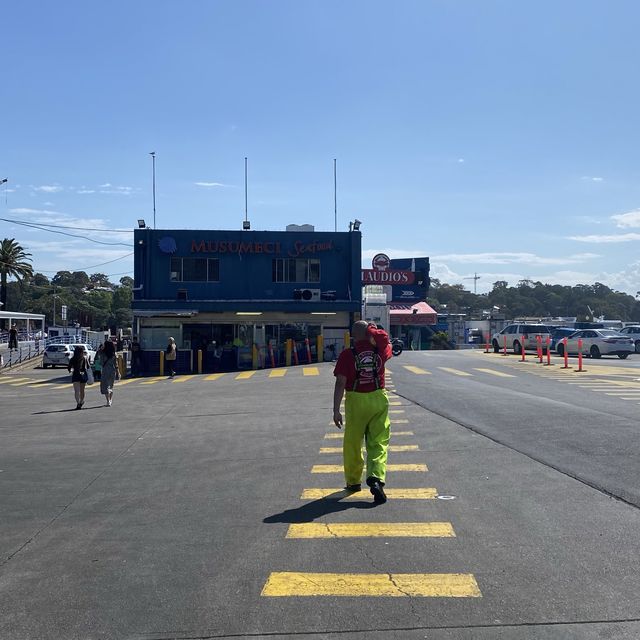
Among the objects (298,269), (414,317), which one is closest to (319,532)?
(298,269)

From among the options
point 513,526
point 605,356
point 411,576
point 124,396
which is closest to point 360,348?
point 513,526

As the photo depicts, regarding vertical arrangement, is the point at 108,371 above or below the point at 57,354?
above

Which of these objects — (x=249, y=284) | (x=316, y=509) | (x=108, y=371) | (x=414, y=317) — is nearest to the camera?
(x=316, y=509)

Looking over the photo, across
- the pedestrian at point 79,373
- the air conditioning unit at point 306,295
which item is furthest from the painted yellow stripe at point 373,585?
the air conditioning unit at point 306,295

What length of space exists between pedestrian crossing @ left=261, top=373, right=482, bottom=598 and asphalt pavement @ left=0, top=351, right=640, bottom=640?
2 centimetres

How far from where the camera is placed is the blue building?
38344mm

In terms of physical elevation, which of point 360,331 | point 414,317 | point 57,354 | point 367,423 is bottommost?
point 57,354

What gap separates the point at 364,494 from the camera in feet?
28.0

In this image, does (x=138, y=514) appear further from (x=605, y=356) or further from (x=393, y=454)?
(x=605, y=356)

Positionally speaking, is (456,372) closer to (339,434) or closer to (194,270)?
(339,434)

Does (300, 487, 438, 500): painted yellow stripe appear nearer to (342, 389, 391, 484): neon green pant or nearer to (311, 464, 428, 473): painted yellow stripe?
(342, 389, 391, 484): neon green pant

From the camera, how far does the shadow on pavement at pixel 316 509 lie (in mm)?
7520

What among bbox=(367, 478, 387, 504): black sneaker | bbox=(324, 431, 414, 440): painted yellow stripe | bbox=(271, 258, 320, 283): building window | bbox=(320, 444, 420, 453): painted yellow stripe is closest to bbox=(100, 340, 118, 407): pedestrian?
bbox=(324, 431, 414, 440): painted yellow stripe

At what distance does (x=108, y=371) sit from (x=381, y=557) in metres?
14.9
